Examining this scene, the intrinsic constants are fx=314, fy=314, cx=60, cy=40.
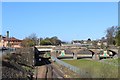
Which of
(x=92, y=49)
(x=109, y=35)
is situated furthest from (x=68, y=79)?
(x=92, y=49)

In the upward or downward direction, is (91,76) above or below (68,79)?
above

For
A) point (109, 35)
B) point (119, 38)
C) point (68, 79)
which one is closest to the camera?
point (68, 79)

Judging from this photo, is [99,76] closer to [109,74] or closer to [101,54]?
[109,74]

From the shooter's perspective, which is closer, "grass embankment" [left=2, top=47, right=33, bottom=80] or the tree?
"grass embankment" [left=2, top=47, right=33, bottom=80]

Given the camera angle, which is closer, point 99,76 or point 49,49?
A: point 99,76

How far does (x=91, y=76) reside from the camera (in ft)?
61.5

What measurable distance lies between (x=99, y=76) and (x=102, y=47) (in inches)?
2808

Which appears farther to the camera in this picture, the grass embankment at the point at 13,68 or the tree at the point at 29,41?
the tree at the point at 29,41

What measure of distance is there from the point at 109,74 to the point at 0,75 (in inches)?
225

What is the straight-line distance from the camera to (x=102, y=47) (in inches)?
3430

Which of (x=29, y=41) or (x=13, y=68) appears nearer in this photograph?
(x=13, y=68)

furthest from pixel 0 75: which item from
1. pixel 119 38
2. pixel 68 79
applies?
pixel 119 38

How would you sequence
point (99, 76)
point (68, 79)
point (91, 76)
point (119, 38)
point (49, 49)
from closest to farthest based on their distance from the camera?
point (99, 76)
point (91, 76)
point (68, 79)
point (119, 38)
point (49, 49)

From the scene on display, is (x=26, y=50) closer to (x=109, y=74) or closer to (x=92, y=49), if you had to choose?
(x=109, y=74)
